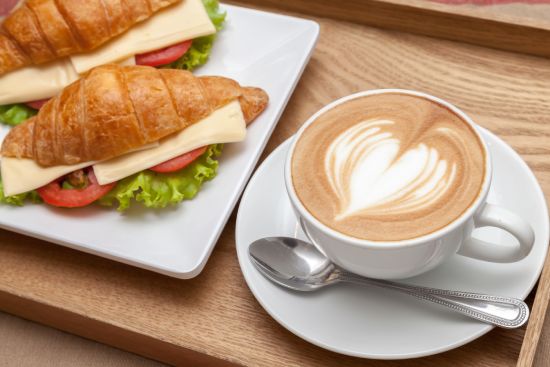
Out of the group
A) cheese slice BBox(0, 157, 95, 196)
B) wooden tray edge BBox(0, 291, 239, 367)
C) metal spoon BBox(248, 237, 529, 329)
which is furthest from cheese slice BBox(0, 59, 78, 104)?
metal spoon BBox(248, 237, 529, 329)

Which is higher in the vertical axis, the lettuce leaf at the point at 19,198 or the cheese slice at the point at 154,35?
the cheese slice at the point at 154,35

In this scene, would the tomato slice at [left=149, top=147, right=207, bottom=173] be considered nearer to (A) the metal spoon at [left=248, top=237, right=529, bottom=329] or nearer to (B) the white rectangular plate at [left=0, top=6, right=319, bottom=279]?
(B) the white rectangular plate at [left=0, top=6, right=319, bottom=279]

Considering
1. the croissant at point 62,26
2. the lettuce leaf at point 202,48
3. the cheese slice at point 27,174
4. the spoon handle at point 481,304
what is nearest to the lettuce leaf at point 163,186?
the cheese slice at point 27,174

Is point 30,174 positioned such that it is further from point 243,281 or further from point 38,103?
point 243,281

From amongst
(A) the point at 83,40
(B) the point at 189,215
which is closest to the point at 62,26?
(A) the point at 83,40

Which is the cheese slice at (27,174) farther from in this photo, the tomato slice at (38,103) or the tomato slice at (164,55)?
the tomato slice at (164,55)

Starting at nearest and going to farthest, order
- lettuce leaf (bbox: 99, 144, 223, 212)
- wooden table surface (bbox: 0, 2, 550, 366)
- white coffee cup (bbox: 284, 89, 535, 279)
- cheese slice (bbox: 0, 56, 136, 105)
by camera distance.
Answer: white coffee cup (bbox: 284, 89, 535, 279)
wooden table surface (bbox: 0, 2, 550, 366)
lettuce leaf (bbox: 99, 144, 223, 212)
cheese slice (bbox: 0, 56, 136, 105)

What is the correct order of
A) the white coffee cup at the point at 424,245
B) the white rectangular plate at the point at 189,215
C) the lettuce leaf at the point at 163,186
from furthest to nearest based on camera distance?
1. the lettuce leaf at the point at 163,186
2. the white rectangular plate at the point at 189,215
3. the white coffee cup at the point at 424,245
